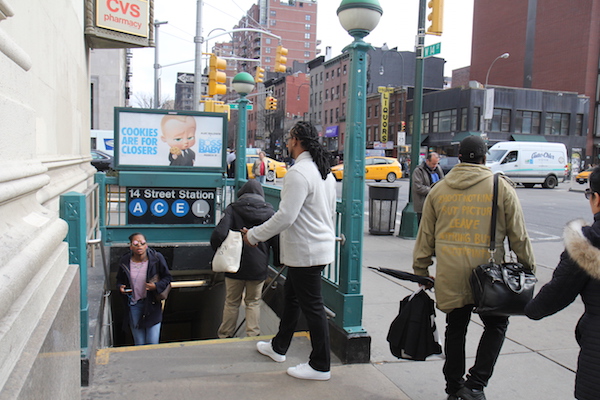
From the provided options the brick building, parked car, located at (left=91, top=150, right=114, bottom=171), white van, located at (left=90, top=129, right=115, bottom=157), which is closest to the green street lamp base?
parked car, located at (left=91, top=150, right=114, bottom=171)

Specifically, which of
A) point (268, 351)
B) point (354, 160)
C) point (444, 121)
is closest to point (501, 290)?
point (354, 160)

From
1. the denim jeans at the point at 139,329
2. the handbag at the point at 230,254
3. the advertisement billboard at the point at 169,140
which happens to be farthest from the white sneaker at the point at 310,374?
the advertisement billboard at the point at 169,140

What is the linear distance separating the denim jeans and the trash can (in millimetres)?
5515

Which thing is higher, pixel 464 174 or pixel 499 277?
pixel 464 174

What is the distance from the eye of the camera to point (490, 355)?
3229mm

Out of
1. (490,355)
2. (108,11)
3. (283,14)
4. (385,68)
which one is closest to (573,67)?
(385,68)

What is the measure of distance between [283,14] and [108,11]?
12234cm

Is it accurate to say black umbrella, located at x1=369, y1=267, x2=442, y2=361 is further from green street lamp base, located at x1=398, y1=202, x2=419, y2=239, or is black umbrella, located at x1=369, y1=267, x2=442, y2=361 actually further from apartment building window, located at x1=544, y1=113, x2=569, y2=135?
apartment building window, located at x1=544, y1=113, x2=569, y2=135

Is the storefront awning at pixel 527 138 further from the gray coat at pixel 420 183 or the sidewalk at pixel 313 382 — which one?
the sidewalk at pixel 313 382

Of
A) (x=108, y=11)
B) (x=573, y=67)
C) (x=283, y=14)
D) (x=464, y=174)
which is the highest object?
(x=283, y=14)

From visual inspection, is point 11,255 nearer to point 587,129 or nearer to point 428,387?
point 428,387

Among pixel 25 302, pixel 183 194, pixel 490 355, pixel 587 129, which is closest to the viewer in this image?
pixel 25 302

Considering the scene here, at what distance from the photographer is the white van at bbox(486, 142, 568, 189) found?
2866 cm

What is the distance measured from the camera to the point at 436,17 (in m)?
10.1
